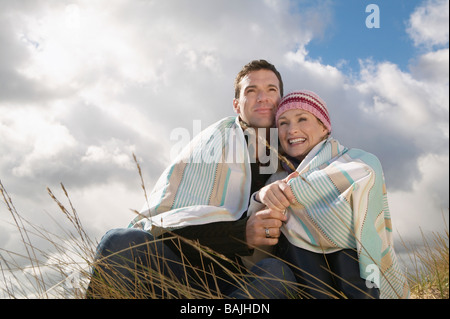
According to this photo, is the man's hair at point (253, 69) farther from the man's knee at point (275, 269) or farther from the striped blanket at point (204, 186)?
the man's knee at point (275, 269)

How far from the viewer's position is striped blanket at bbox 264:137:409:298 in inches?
104

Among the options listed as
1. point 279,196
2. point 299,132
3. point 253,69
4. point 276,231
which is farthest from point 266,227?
point 253,69

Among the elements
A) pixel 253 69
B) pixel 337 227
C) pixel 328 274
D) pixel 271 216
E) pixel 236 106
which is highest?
pixel 253 69

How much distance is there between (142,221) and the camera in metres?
3.31

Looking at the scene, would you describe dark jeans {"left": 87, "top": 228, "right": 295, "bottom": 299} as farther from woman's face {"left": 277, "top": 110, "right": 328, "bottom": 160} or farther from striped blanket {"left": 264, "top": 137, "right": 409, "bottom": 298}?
woman's face {"left": 277, "top": 110, "right": 328, "bottom": 160}

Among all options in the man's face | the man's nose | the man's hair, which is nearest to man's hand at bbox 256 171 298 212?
the man's face

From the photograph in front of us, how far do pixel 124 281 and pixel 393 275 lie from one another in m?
1.65

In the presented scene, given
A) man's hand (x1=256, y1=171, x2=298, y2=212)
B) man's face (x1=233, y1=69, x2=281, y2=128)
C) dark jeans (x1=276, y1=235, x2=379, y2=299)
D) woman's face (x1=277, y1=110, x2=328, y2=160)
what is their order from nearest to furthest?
dark jeans (x1=276, y1=235, x2=379, y2=299) → man's hand (x1=256, y1=171, x2=298, y2=212) → woman's face (x1=277, y1=110, x2=328, y2=160) → man's face (x1=233, y1=69, x2=281, y2=128)

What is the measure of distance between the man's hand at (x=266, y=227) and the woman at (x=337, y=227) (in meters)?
0.02

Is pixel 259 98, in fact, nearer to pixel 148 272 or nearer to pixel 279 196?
pixel 279 196

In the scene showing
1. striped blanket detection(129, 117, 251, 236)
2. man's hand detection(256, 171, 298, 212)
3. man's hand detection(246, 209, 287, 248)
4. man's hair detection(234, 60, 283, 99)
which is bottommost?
man's hand detection(246, 209, 287, 248)

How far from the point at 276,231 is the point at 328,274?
0.40 metres

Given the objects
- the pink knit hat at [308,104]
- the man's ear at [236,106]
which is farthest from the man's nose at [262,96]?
the pink knit hat at [308,104]

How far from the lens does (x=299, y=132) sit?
313 cm
